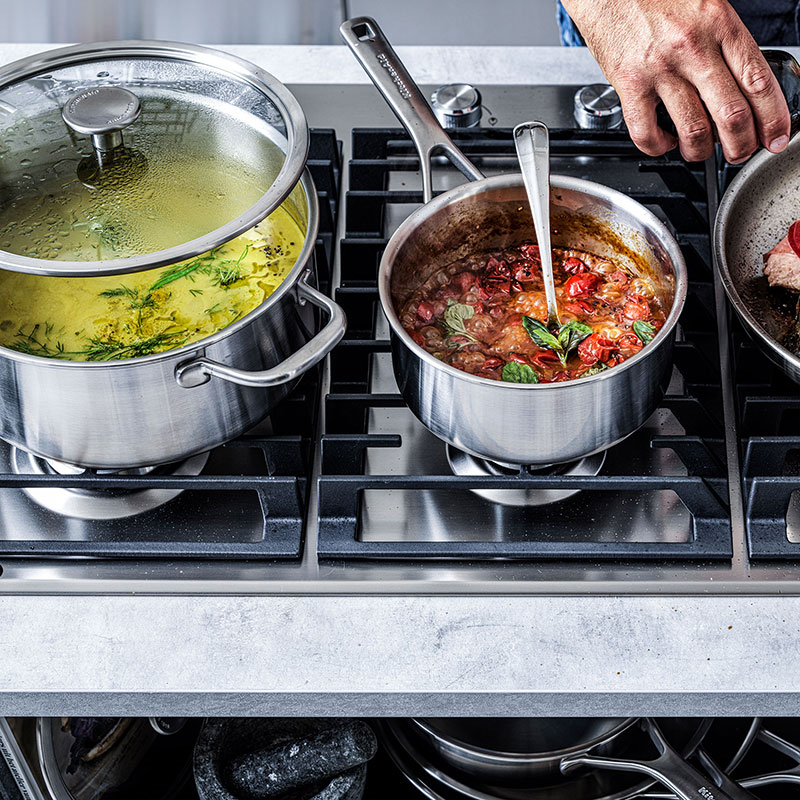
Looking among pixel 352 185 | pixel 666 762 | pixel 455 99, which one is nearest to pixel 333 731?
pixel 666 762

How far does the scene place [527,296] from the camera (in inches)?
41.7

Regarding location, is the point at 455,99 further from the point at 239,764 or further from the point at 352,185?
the point at 239,764

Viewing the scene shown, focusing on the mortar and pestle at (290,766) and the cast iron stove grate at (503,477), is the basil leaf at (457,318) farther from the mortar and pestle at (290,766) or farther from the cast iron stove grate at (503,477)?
the mortar and pestle at (290,766)

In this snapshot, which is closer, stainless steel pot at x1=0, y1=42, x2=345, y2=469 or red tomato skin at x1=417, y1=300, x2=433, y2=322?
stainless steel pot at x1=0, y1=42, x2=345, y2=469

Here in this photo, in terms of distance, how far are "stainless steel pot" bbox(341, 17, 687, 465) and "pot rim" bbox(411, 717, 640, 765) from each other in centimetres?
36

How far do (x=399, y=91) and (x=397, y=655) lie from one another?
62cm

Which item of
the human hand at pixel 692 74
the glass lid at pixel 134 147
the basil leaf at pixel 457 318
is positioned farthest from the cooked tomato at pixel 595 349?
the glass lid at pixel 134 147

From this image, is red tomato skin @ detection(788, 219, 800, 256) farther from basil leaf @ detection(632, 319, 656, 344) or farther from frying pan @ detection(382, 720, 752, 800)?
frying pan @ detection(382, 720, 752, 800)

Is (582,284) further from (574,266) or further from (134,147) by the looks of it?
(134,147)

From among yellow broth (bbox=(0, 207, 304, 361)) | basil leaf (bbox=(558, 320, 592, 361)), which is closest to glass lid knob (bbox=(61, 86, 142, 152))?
yellow broth (bbox=(0, 207, 304, 361))

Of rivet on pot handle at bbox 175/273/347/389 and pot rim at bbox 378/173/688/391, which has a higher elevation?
pot rim at bbox 378/173/688/391

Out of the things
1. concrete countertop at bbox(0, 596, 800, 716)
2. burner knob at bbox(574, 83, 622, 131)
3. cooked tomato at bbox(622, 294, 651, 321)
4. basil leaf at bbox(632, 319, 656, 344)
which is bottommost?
concrete countertop at bbox(0, 596, 800, 716)

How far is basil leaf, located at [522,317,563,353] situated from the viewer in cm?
98

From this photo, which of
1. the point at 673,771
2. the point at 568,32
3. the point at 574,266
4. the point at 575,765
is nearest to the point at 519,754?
the point at 575,765
